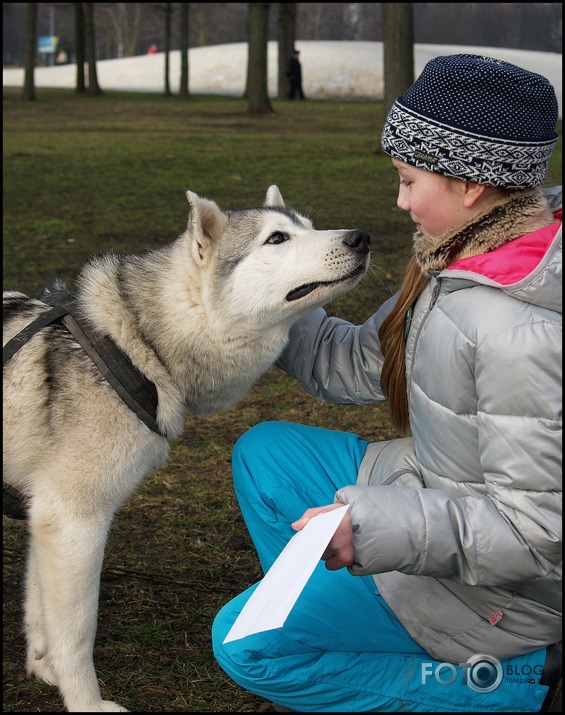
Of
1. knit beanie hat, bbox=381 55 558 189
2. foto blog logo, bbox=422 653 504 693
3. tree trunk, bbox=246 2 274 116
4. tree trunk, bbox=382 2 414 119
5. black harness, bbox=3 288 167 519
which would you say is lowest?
foto blog logo, bbox=422 653 504 693

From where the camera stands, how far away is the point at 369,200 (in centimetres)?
1104

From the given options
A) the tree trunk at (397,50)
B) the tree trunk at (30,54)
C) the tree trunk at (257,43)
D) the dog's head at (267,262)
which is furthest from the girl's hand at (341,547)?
the tree trunk at (30,54)

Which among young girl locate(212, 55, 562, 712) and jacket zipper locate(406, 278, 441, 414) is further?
jacket zipper locate(406, 278, 441, 414)

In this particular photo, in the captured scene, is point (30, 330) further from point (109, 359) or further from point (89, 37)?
point (89, 37)

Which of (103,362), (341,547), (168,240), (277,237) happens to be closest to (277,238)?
(277,237)

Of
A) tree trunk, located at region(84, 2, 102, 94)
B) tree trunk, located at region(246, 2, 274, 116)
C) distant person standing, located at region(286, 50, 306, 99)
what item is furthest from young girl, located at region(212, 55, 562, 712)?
distant person standing, located at region(286, 50, 306, 99)

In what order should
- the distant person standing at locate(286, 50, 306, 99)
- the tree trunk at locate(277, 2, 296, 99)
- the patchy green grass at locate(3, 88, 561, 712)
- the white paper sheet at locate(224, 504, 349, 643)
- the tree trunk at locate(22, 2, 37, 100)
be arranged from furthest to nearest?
the distant person standing at locate(286, 50, 306, 99) < the tree trunk at locate(277, 2, 296, 99) < the tree trunk at locate(22, 2, 37, 100) < the patchy green grass at locate(3, 88, 561, 712) < the white paper sheet at locate(224, 504, 349, 643)

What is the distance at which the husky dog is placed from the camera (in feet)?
9.40

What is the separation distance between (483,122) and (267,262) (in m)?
1.01

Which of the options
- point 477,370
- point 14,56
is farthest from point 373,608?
point 14,56

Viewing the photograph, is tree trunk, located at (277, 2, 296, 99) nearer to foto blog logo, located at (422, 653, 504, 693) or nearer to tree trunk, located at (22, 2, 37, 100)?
tree trunk, located at (22, 2, 37, 100)

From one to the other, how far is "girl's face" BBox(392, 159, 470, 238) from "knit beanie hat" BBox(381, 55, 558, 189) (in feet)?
0.16

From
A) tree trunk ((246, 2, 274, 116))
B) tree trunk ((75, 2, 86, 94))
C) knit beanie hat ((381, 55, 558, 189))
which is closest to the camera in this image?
knit beanie hat ((381, 55, 558, 189))

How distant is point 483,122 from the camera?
231cm
